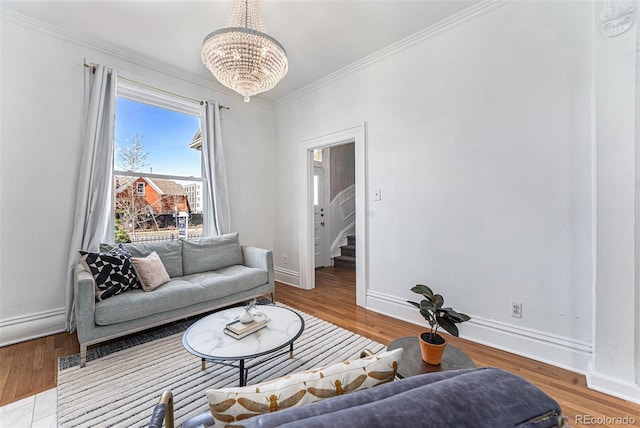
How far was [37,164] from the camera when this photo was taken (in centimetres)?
246

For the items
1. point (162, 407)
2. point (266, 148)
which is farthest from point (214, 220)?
point (162, 407)

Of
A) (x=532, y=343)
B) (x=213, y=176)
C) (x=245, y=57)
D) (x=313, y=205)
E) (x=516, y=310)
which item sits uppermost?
(x=245, y=57)

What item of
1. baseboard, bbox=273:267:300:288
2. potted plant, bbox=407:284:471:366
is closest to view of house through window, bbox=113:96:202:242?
baseboard, bbox=273:267:300:288

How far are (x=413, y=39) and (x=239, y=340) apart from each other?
3.18 m

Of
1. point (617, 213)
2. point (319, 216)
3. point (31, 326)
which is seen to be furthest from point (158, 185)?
point (617, 213)

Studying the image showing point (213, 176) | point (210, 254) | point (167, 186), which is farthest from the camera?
point (213, 176)

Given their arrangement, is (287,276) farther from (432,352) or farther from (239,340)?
(432,352)

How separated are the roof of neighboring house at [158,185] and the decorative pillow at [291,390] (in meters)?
3.26

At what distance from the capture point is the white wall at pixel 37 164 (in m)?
2.34

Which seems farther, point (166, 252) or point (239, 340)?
point (166, 252)

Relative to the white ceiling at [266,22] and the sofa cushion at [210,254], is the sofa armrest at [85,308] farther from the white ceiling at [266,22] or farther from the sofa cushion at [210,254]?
the white ceiling at [266,22]

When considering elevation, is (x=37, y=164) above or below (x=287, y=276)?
above

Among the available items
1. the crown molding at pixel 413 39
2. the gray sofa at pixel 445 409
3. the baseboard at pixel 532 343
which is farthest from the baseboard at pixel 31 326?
the crown molding at pixel 413 39

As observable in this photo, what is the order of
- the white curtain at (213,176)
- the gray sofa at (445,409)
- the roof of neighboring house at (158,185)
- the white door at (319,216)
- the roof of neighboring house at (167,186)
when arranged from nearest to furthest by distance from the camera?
the gray sofa at (445,409) < the roof of neighboring house at (158,185) < the roof of neighboring house at (167,186) < the white curtain at (213,176) < the white door at (319,216)
